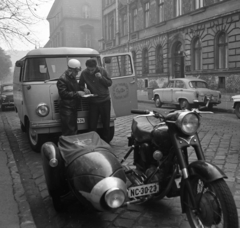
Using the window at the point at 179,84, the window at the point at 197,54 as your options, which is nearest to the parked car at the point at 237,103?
the window at the point at 179,84

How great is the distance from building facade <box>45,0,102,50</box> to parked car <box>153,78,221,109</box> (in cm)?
4183

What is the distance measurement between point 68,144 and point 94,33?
57.6 m

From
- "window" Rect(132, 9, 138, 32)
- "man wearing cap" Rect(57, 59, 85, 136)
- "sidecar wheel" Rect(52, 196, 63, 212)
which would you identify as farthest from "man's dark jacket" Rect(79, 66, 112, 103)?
"window" Rect(132, 9, 138, 32)

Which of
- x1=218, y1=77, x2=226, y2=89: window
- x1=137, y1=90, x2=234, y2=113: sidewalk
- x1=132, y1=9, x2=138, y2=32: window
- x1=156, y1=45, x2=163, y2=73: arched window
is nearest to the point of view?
x1=137, y1=90, x2=234, y2=113: sidewalk

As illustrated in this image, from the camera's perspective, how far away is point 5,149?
725 cm

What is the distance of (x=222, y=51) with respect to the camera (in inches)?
867

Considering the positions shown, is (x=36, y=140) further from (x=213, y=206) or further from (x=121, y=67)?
(x=213, y=206)

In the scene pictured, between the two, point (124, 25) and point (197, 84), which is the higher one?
point (124, 25)

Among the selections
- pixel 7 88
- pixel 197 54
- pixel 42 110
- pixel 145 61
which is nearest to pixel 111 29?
pixel 145 61

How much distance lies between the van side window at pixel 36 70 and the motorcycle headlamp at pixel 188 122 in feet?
15.1

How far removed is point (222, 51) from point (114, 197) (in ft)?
68.7

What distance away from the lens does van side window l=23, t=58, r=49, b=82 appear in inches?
276

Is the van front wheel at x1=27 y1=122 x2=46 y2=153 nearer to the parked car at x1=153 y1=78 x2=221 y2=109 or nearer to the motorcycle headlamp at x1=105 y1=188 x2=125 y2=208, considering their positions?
the motorcycle headlamp at x1=105 y1=188 x2=125 y2=208

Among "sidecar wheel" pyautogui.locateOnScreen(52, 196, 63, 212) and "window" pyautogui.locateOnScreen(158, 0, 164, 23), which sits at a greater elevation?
"window" pyautogui.locateOnScreen(158, 0, 164, 23)
